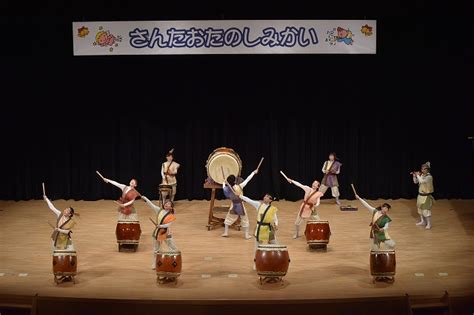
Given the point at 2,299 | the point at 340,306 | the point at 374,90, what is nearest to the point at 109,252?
the point at 2,299

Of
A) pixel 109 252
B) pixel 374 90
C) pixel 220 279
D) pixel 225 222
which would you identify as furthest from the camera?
pixel 374 90

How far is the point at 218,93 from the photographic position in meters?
15.5

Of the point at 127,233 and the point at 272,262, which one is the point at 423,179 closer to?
the point at 272,262

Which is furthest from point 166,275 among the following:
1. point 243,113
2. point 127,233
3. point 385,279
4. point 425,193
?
point 243,113

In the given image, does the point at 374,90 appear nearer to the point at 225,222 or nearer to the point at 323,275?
the point at 225,222

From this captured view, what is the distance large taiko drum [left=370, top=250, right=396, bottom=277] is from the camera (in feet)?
32.3

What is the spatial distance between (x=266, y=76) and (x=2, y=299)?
8.89m

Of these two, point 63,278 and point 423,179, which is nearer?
point 63,278

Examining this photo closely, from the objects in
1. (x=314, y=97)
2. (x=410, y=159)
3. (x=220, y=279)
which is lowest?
(x=220, y=279)

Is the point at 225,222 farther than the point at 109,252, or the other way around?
the point at 225,222

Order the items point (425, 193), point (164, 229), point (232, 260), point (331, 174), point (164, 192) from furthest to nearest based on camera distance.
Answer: point (331, 174) < point (164, 192) < point (425, 193) < point (232, 260) < point (164, 229)

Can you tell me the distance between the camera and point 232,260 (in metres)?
11.0

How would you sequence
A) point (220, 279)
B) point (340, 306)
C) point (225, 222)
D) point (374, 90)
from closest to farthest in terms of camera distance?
1. point (340, 306)
2. point (220, 279)
3. point (225, 222)
4. point (374, 90)

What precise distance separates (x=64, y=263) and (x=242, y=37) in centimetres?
621
